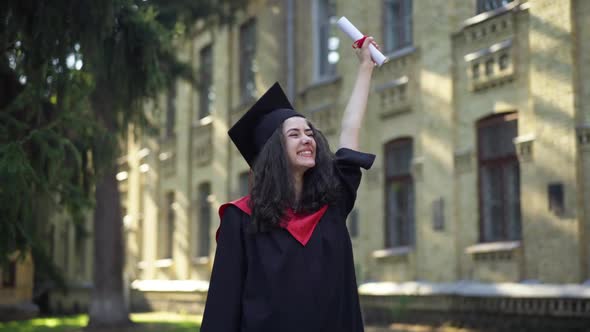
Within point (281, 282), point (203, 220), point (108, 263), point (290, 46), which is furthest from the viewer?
point (203, 220)

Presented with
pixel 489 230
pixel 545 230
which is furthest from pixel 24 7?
pixel 489 230

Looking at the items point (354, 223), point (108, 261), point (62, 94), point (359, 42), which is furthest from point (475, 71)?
point (359, 42)

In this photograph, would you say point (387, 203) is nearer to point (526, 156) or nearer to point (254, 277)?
point (526, 156)

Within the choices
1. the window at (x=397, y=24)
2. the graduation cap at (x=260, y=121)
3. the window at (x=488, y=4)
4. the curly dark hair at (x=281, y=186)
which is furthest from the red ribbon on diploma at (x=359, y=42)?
the window at (x=397, y=24)

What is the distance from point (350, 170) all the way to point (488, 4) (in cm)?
1244

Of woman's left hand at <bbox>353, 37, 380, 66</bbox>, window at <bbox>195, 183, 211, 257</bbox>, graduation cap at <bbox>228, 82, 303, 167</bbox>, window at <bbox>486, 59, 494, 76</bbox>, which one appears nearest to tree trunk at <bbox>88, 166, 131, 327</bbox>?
window at <bbox>195, 183, 211, 257</bbox>

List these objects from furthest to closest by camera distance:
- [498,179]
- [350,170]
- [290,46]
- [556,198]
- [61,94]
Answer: [290,46] → [498,179] → [556,198] → [61,94] → [350,170]

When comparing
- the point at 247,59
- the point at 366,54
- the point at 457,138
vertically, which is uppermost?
the point at 247,59

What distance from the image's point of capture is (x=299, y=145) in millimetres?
4051

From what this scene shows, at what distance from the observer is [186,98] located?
92.0ft

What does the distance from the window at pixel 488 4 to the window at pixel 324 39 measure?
4.79 meters

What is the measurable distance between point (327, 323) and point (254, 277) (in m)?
0.33

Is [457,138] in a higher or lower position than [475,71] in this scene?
lower

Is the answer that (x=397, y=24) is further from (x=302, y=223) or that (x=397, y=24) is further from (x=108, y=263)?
(x=302, y=223)
